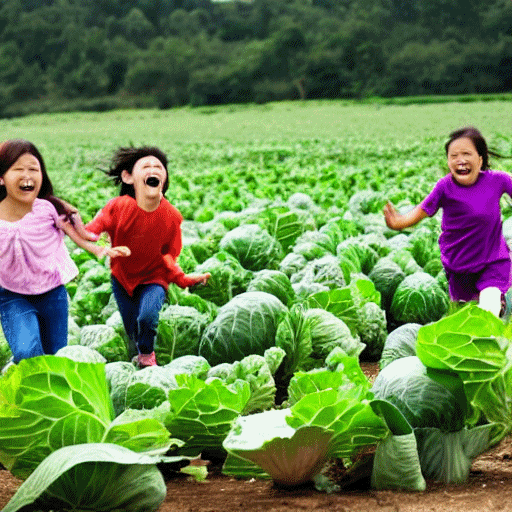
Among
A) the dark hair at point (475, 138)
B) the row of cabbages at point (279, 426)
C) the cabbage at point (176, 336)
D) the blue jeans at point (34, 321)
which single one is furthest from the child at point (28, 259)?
the dark hair at point (475, 138)

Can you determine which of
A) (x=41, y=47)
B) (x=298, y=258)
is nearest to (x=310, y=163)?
(x=298, y=258)

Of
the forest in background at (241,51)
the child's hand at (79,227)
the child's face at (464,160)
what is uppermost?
the forest in background at (241,51)

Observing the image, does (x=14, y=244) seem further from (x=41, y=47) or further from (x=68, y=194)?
(x=41, y=47)

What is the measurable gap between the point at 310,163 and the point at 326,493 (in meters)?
17.3

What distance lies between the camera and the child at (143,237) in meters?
4.20

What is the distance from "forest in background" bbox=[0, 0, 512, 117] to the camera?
56.5 meters

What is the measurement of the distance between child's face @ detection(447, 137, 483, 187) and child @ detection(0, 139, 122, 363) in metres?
1.60

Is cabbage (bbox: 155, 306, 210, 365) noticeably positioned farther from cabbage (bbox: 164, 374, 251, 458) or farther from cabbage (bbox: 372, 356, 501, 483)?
cabbage (bbox: 372, 356, 501, 483)

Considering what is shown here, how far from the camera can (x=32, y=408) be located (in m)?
2.61

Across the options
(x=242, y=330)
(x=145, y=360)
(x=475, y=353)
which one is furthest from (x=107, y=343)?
(x=475, y=353)

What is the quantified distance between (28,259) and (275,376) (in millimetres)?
1241

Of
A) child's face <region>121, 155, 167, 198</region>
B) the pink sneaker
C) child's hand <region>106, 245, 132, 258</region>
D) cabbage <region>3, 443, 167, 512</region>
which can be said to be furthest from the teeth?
cabbage <region>3, 443, 167, 512</region>

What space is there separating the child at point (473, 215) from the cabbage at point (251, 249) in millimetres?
1838

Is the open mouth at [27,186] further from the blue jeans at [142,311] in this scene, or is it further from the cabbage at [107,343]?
the cabbage at [107,343]
